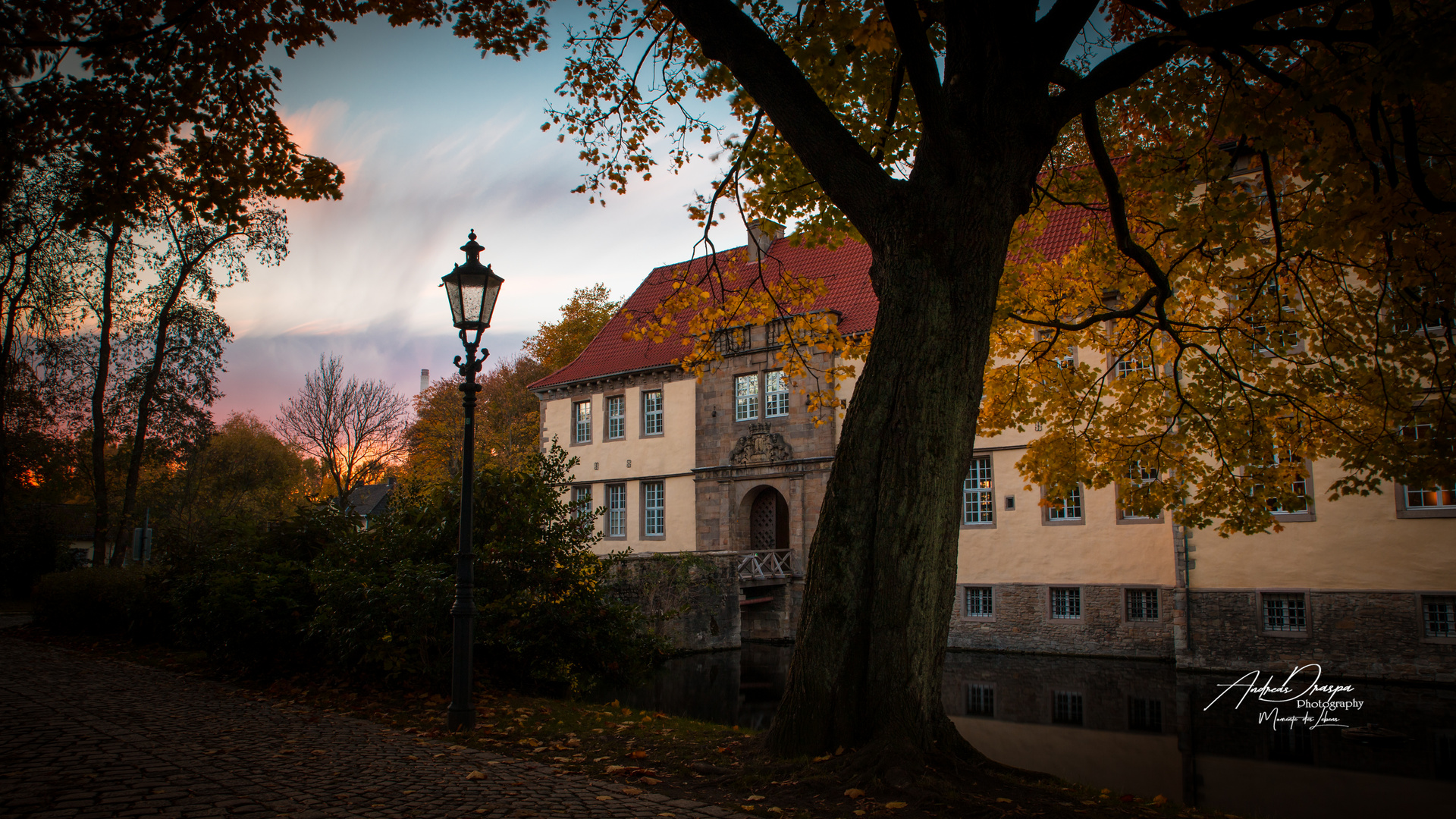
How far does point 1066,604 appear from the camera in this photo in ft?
65.3

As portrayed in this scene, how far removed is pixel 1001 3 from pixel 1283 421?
6.90 metres

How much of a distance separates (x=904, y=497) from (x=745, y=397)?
20.6 meters

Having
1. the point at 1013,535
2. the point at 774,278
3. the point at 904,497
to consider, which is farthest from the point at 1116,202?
the point at 774,278

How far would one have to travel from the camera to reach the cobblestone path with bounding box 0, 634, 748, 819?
4547 millimetres

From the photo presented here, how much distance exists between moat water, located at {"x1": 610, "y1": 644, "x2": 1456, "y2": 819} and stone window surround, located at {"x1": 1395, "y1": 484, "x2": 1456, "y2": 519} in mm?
3032

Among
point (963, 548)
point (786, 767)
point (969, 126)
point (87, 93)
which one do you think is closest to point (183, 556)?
point (87, 93)

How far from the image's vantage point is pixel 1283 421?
32.8ft

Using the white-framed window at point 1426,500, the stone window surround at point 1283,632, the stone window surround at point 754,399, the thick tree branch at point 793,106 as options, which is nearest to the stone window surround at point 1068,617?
the stone window surround at point 1283,632

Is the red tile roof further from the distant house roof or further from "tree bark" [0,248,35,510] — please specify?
the distant house roof

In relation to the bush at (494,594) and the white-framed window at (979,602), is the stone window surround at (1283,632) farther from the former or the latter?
the bush at (494,594)

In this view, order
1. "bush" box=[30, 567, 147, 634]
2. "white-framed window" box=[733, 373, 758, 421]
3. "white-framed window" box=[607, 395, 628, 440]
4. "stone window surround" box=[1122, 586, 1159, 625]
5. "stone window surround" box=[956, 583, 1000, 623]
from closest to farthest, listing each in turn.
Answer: "bush" box=[30, 567, 147, 634]
"stone window surround" box=[1122, 586, 1159, 625]
"stone window surround" box=[956, 583, 1000, 623]
"white-framed window" box=[733, 373, 758, 421]
"white-framed window" box=[607, 395, 628, 440]

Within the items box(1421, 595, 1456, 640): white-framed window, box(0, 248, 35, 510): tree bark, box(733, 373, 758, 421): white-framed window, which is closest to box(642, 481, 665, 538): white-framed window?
box(733, 373, 758, 421): white-framed window

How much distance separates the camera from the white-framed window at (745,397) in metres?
25.8

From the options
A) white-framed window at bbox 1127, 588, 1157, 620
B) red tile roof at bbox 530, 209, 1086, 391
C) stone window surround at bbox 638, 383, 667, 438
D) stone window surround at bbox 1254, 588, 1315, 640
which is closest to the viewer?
stone window surround at bbox 1254, 588, 1315, 640
